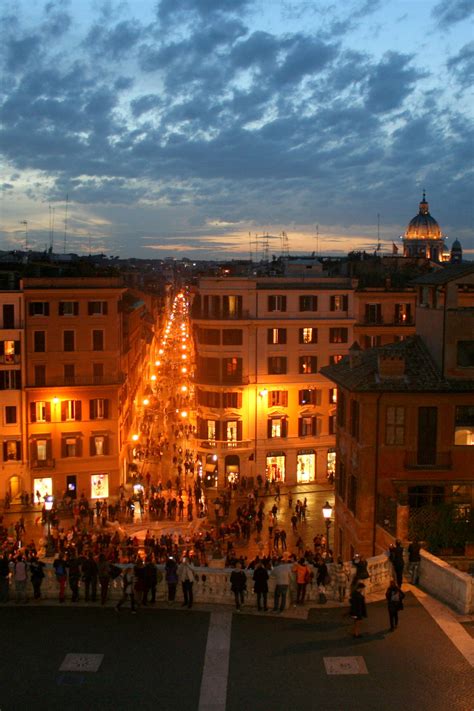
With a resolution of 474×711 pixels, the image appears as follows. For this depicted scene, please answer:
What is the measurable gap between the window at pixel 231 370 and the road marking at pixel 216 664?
35.7 m

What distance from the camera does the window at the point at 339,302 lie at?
197 ft

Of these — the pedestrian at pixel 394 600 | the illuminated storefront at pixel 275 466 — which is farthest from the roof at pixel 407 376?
the illuminated storefront at pixel 275 466

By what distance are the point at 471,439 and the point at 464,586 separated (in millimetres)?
10173

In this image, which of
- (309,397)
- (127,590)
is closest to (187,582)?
(127,590)

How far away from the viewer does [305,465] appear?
59.3m

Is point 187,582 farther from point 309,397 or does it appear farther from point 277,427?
point 309,397

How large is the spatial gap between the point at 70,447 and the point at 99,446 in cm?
194

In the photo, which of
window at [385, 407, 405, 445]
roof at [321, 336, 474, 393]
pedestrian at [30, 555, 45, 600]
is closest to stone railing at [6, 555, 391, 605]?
pedestrian at [30, 555, 45, 600]

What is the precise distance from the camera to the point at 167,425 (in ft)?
271

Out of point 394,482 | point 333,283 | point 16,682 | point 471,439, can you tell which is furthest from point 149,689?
point 333,283

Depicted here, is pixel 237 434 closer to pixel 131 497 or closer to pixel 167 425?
pixel 131 497

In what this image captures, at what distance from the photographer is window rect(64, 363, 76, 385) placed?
176 ft

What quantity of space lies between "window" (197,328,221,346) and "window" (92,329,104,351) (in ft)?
23.9

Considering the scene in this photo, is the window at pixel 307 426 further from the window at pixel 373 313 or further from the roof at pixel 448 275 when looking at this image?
the roof at pixel 448 275
